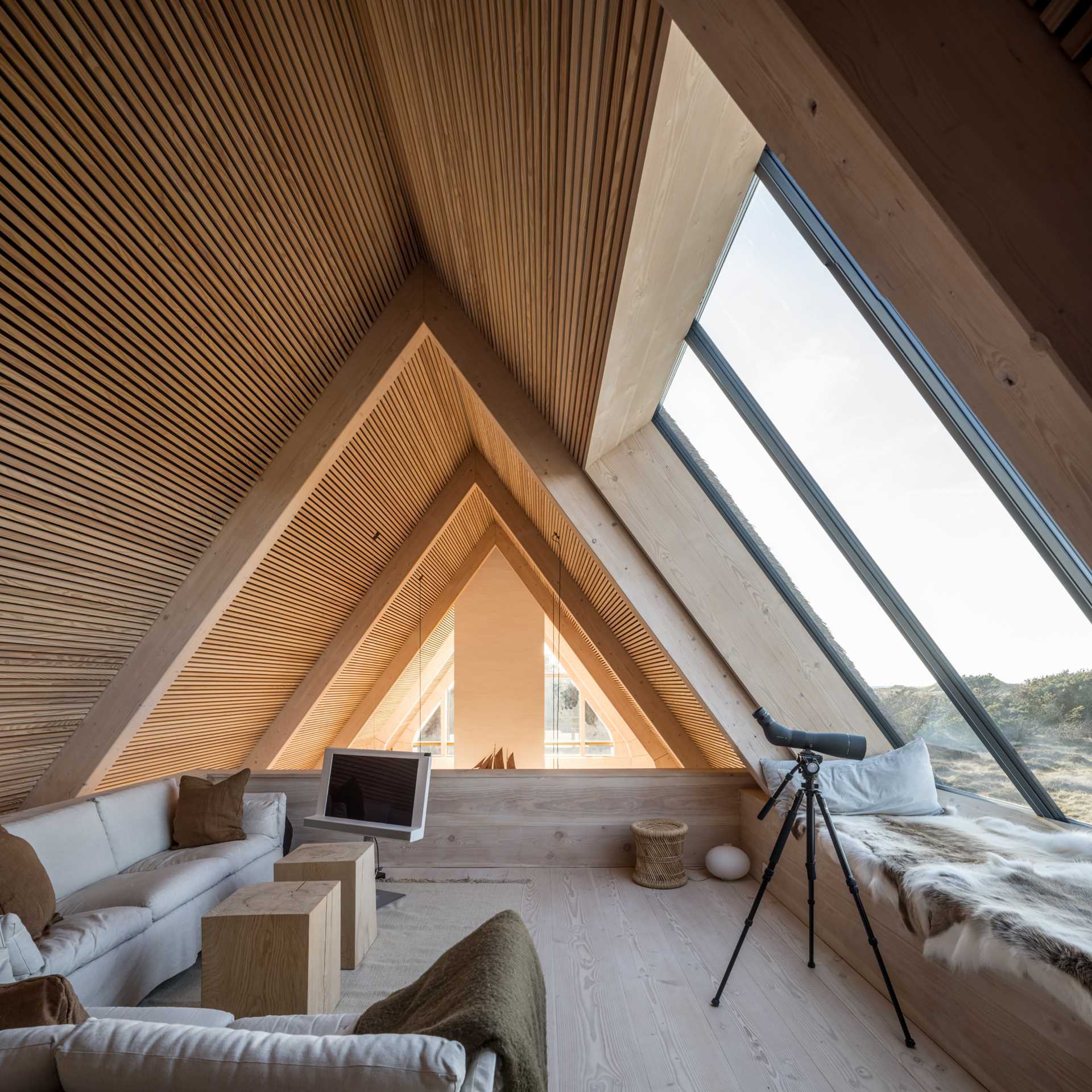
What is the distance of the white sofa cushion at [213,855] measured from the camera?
3.46 m

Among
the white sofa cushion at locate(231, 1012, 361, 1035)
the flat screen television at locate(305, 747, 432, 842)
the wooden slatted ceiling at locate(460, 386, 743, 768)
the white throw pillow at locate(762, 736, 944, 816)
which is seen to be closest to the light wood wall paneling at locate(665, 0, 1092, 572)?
the white sofa cushion at locate(231, 1012, 361, 1035)

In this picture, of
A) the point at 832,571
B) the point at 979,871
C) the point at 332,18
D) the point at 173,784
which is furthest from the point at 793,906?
the point at 332,18

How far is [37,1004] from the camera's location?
1.29 metres

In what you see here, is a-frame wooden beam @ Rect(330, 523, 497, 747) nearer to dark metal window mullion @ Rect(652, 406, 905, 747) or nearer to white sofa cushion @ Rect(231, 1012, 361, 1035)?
dark metal window mullion @ Rect(652, 406, 905, 747)

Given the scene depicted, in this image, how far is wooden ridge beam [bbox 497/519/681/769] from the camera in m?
6.67

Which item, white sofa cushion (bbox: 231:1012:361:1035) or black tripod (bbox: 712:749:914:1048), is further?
black tripod (bbox: 712:749:914:1048)

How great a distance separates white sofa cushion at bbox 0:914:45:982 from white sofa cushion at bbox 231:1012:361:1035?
85 cm

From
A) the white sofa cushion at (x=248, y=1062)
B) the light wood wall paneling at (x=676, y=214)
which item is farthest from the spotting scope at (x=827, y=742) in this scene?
the white sofa cushion at (x=248, y=1062)

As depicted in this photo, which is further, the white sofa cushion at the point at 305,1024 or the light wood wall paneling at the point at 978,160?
the white sofa cushion at the point at 305,1024

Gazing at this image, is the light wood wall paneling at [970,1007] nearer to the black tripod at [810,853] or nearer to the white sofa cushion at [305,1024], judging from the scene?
the black tripod at [810,853]

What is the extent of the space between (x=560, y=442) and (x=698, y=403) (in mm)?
884

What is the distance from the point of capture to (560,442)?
4.09 metres

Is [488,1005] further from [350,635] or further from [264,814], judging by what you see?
[350,635]

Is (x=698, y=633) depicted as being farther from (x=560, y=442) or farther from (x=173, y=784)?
(x=173, y=784)
